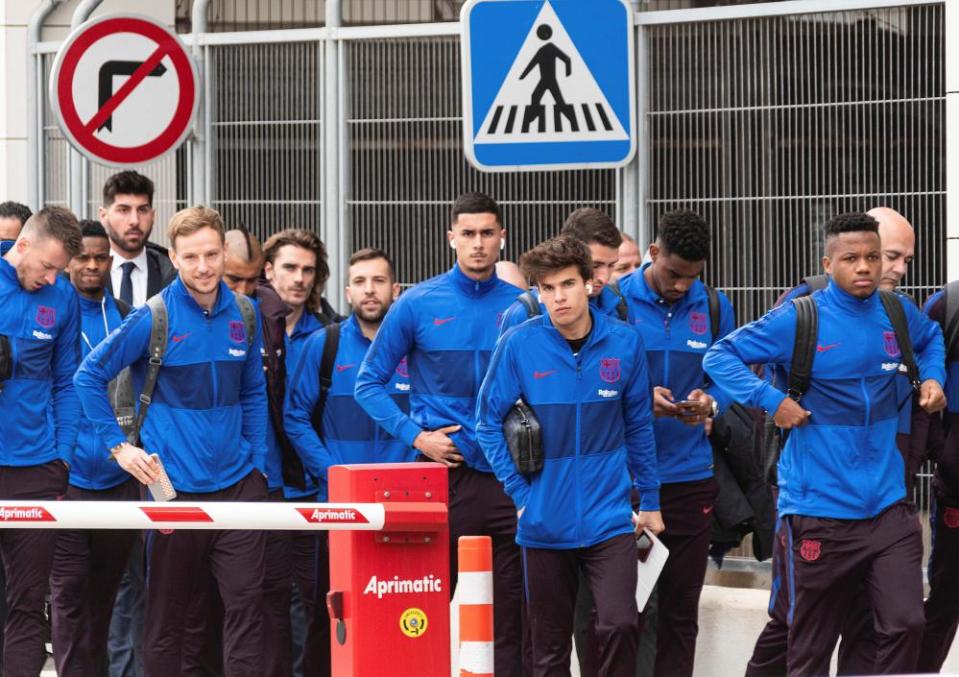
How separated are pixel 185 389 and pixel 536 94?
7.14ft

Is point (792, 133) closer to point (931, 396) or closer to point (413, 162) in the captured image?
point (413, 162)

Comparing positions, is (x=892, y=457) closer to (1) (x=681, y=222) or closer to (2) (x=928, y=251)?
(1) (x=681, y=222)

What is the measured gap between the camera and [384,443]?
988 cm

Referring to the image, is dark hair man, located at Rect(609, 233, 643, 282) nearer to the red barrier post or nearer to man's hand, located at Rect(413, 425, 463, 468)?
man's hand, located at Rect(413, 425, 463, 468)

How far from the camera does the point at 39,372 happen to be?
947 centimetres

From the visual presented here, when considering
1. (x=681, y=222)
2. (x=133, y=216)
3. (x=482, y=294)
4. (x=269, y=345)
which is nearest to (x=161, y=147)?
(x=133, y=216)

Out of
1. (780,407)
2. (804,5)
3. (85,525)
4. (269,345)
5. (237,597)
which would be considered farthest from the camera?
(804,5)

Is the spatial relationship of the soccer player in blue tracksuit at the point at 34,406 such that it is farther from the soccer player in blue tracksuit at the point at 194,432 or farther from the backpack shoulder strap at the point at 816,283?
the backpack shoulder strap at the point at 816,283

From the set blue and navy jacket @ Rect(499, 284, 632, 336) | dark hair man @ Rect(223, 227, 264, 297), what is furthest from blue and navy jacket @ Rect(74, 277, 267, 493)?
dark hair man @ Rect(223, 227, 264, 297)

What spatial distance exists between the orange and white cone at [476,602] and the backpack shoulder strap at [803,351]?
1809 millimetres

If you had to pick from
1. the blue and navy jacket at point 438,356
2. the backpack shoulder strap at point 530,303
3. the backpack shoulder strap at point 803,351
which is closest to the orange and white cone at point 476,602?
the backpack shoulder strap at point 803,351

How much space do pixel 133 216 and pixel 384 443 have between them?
194cm

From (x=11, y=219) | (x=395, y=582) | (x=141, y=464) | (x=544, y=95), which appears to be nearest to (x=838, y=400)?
(x=395, y=582)

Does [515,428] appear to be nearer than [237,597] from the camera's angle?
Yes
